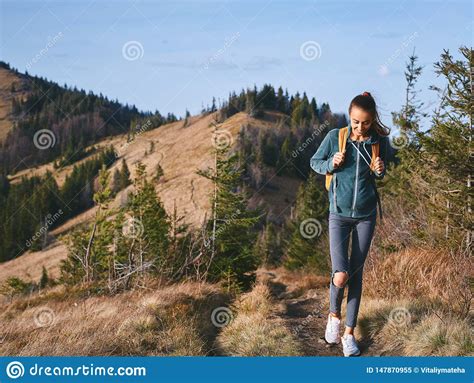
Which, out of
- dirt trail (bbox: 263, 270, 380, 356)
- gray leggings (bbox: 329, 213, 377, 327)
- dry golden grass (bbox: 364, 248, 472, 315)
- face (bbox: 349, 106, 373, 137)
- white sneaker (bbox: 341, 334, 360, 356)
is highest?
face (bbox: 349, 106, 373, 137)

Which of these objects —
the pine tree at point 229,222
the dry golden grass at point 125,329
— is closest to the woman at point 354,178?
the dry golden grass at point 125,329

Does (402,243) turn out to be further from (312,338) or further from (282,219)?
(282,219)

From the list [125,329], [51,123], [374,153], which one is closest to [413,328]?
[374,153]

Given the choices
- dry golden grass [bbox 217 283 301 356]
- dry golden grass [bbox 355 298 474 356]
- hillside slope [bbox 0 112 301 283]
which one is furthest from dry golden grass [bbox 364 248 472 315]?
A: hillside slope [bbox 0 112 301 283]

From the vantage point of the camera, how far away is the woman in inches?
183

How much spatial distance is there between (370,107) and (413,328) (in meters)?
2.45

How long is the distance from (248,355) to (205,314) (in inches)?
74.5

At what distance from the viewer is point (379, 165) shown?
15.1ft

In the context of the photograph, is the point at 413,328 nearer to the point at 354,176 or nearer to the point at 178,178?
the point at 354,176

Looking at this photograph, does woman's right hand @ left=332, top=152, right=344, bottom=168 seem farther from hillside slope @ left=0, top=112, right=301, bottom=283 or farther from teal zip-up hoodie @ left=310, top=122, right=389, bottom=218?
hillside slope @ left=0, top=112, right=301, bottom=283

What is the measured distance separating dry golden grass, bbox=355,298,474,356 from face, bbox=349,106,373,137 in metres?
2.16

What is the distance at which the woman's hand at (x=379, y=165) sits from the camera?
461cm

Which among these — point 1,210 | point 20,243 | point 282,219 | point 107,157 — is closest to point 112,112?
point 107,157

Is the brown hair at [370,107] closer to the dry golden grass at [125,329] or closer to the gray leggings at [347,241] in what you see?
the gray leggings at [347,241]
